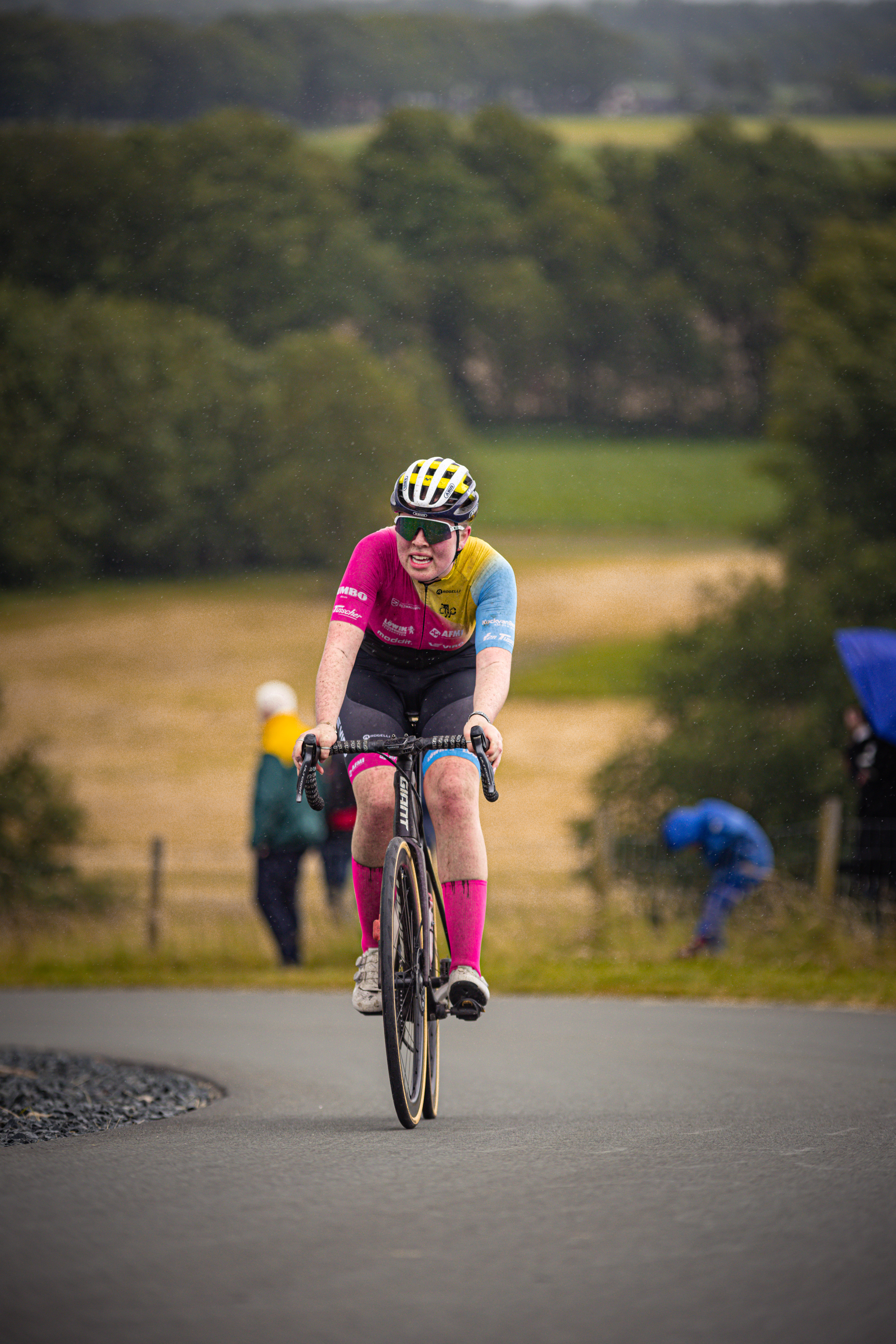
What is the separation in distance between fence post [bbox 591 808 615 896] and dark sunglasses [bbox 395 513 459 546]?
9.61 m

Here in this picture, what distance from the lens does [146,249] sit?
2142 inches

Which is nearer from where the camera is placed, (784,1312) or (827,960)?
(784,1312)

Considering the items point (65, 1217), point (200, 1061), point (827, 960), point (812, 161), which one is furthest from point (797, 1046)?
point (812, 161)

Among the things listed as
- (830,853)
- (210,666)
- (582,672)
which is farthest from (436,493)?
(210,666)

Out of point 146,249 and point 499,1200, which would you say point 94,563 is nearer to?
point 146,249

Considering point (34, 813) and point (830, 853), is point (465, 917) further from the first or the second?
point (34, 813)

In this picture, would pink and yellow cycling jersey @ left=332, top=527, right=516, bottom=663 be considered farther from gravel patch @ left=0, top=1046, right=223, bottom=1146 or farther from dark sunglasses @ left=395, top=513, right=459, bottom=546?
gravel patch @ left=0, top=1046, right=223, bottom=1146

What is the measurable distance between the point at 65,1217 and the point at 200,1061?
189 inches

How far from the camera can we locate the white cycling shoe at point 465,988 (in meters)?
5.87

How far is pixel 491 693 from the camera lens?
225 inches

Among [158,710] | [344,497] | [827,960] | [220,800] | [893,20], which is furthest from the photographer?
[893,20]

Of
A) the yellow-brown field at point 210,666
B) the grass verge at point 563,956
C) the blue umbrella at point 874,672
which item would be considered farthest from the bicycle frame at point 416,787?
the yellow-brown field at point 210,666

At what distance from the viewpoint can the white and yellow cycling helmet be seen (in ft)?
19.2

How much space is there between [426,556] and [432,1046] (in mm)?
1772
